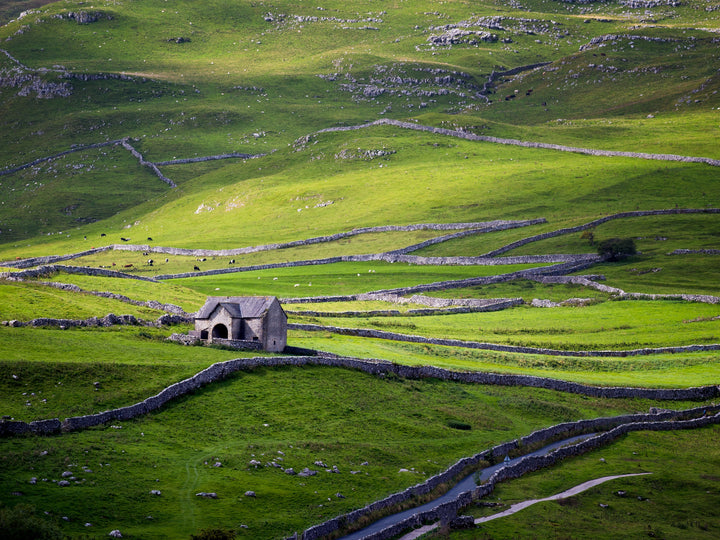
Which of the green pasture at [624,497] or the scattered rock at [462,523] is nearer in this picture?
the scattered rock at [462,523]

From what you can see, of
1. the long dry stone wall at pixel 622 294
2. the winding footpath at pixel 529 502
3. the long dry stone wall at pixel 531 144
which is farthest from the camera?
the long dry stone wall at pixel 531 144

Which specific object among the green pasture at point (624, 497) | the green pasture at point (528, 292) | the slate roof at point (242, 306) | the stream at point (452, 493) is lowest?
the green pasture at point (624, 497)

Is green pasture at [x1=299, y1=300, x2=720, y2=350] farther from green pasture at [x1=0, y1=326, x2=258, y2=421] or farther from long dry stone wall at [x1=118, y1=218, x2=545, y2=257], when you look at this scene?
long dry stone wall at [x1=118, y1=218, x2=545, y2=257]

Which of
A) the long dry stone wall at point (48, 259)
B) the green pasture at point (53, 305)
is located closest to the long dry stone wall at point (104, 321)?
the green pasture at point (53, 305)

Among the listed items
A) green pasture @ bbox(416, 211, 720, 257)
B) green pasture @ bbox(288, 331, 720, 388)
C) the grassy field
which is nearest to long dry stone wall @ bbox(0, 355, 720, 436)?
the grassy field

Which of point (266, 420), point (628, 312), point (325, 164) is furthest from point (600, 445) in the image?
point (325, 164)

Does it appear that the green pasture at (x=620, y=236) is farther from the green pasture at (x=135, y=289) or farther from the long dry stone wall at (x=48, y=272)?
the long dry stone wall at (x=48, y=272)

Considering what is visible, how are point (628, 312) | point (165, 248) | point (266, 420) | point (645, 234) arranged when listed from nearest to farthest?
point (266, 420), point (628, 312), point (645, 234), point (165, 248)

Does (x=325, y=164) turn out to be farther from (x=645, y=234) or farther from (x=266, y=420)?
(x=266, y=420)
